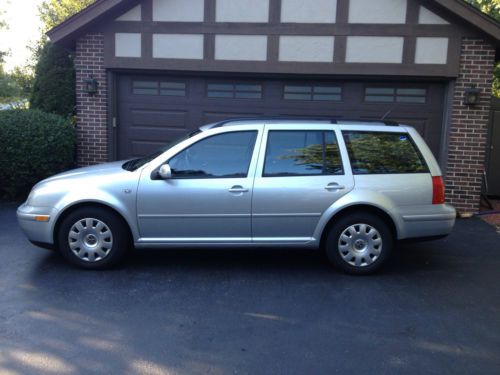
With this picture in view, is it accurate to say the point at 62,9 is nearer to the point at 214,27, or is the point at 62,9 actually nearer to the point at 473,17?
the point at 214,27

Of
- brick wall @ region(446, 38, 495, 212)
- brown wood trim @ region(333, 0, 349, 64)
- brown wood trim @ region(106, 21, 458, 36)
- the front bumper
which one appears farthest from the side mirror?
brick wall @ region(446, 38, 495, 212)

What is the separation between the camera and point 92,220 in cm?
517

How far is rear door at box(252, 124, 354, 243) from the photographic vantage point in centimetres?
515

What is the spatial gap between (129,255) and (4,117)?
14.1ft

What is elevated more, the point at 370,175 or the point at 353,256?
the point at 370,175

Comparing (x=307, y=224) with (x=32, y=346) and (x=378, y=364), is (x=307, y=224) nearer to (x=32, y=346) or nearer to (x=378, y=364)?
(x=378, y=364)

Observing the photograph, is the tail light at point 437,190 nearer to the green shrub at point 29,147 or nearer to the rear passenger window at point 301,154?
the rear passenger window at point 301,154

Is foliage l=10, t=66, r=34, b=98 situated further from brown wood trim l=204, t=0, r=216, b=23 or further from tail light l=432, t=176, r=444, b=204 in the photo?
tail light l=432, t=176, r=444, b=204

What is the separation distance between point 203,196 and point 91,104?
4.87 meters

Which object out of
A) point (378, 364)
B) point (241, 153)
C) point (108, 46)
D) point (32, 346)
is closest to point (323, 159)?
point (241, 153)

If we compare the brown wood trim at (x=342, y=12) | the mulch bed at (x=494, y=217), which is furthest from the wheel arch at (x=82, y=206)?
the mulch bed at (x=494, y=217)

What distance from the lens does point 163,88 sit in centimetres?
907

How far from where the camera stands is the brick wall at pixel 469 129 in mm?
8250

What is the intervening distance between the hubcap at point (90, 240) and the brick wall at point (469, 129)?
20.0 ft
